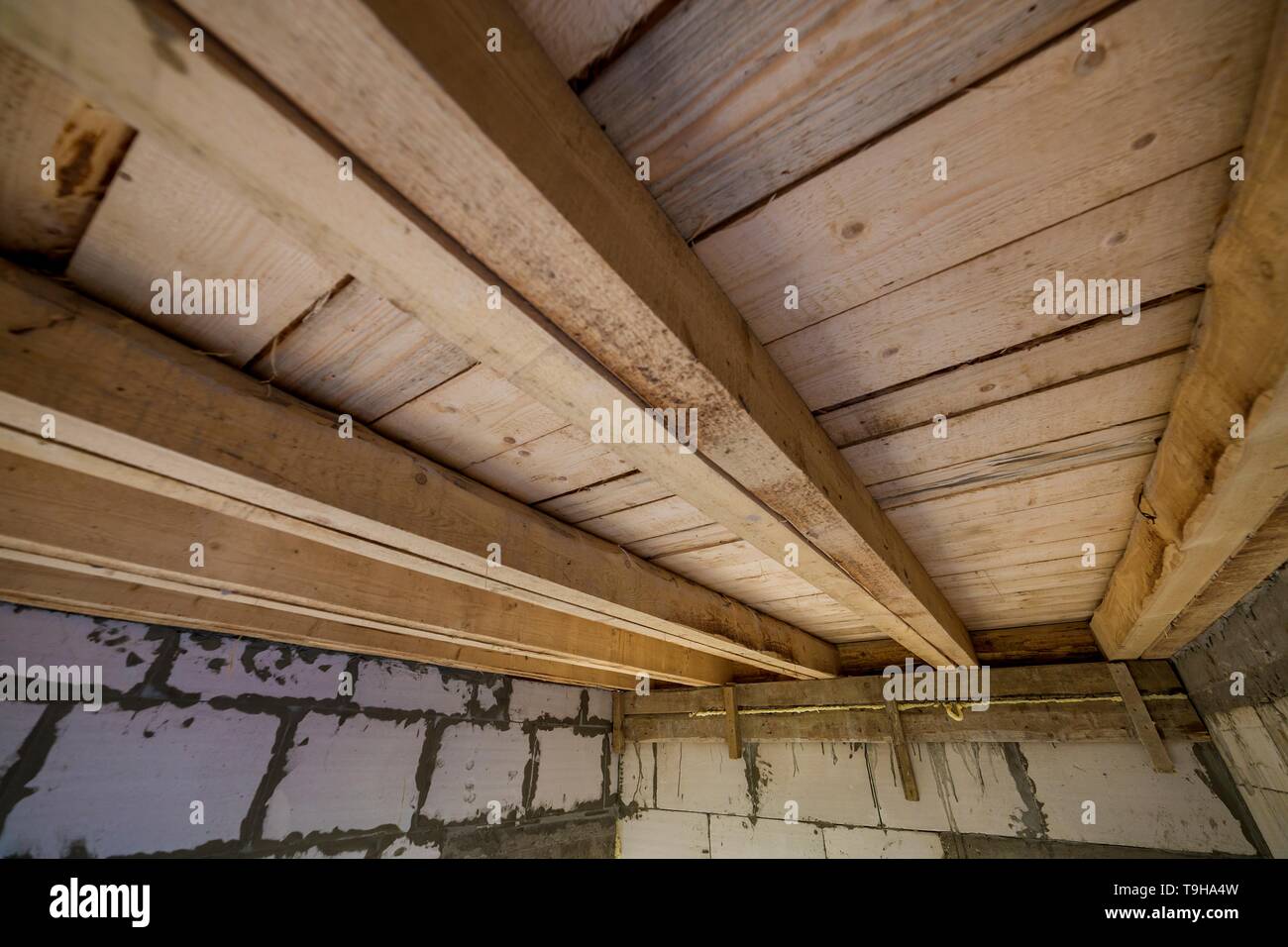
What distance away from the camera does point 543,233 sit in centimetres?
57

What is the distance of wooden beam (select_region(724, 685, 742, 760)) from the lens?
12.2 ft

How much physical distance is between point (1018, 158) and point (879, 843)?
3.66 metres

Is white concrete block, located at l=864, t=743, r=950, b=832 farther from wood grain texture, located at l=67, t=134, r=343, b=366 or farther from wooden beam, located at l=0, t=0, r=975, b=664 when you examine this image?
wood grain texture, located at l=67, t=134, r=343, b=366

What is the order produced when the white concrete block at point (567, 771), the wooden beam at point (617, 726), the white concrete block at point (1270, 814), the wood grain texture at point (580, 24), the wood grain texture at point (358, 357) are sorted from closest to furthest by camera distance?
the wood grain texture at point (580, 24) < the wood grain texture at point (358, 357) < the white concrete block at point (1270, 814) < the white concrete block at point (567, 771) < the wooden beam at point (617, 726)

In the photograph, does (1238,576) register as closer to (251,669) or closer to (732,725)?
(732,725)

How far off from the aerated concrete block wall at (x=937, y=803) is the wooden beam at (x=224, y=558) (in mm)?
2251

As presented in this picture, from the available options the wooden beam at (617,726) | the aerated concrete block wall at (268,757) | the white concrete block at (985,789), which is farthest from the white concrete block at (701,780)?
the white concrete block at (985,789)

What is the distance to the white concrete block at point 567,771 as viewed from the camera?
12.4 ft

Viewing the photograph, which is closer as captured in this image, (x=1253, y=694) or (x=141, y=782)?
(x=1253, y=694)

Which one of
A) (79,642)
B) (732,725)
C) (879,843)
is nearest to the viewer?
(79,642)

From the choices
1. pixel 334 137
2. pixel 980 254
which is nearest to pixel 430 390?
pixel 334 137

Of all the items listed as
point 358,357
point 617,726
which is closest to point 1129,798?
point 617,726

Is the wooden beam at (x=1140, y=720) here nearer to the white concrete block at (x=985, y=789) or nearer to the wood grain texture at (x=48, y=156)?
the white concrete block at (x=985, y=789)

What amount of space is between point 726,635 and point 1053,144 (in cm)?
193
